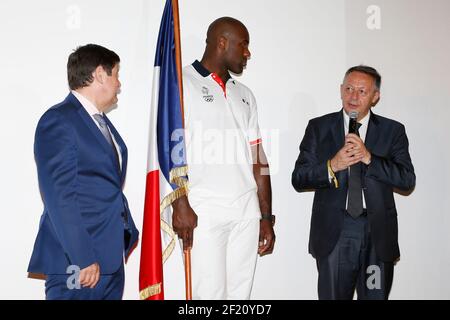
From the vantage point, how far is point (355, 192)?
311 cm

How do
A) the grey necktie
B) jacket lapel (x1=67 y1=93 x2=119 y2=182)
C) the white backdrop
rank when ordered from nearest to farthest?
jacket lapel (x1=67 y1=93 x2=119 y2=182)
the grey necktie
the white backdrop

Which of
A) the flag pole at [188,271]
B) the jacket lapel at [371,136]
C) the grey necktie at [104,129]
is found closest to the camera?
the grey necktie at [104,129]

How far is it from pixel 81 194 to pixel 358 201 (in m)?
1.53

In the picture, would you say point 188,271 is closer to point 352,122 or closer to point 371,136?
point 352,122

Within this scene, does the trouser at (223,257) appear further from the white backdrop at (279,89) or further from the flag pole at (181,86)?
the white backdrop at (279,89)

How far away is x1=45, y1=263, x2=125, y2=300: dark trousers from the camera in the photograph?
2.43 m

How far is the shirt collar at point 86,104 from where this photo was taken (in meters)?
2.62

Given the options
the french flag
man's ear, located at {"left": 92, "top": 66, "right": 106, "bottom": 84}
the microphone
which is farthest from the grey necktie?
the microphone

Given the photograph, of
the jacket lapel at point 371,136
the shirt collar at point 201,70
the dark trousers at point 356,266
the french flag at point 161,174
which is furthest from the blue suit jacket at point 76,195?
the jacket lapel at point 371,136

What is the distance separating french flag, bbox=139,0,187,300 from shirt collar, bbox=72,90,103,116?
1.53 feet

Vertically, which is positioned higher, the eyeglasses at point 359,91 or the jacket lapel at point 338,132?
the eyeglasses at point 359,91

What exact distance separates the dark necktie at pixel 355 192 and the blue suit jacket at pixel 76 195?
1.28 meters

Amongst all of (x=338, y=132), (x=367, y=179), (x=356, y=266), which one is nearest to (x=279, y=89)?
(x=338, y=132)

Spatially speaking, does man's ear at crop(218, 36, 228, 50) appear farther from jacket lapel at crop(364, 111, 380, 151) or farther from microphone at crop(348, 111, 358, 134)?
jacket lapel at crop(364, 111, 380, 151)
